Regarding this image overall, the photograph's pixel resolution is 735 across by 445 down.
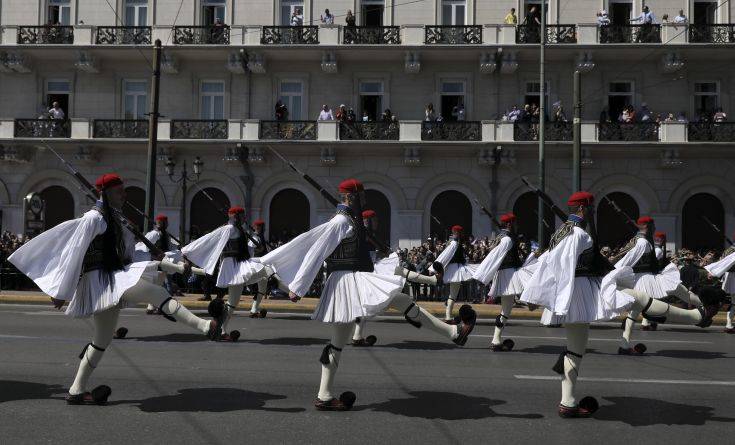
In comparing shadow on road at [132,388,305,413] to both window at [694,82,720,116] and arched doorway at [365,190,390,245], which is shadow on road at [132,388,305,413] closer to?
arched doorway at [365,190,390,245]

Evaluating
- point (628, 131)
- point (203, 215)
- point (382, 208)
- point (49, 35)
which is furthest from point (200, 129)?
point (628, 131)

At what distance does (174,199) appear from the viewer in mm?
30000

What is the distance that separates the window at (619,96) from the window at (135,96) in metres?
18.8

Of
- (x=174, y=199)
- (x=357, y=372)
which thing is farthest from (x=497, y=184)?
(x=357, y=372)

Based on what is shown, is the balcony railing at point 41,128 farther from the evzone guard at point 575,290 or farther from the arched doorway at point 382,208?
the evzone guard at point 575,290

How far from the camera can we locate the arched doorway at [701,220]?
28.8 m

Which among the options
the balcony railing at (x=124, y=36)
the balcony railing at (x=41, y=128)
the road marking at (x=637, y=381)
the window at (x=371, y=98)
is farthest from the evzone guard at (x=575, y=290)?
the balcony railing at (x=41, y=128)

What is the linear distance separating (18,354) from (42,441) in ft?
15.4

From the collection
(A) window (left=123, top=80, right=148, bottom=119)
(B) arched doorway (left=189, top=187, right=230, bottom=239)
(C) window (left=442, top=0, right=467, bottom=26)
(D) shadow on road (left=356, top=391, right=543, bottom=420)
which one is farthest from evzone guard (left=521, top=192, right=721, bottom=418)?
(A) window (left=123, top=80, right=148, bottom=119)

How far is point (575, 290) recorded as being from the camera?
709 cm

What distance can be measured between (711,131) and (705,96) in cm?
209

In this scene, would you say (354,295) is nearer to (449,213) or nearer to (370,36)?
(449,213)

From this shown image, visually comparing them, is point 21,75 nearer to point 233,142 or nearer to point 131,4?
point 131,4

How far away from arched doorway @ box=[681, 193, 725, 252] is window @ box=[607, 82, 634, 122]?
4.40m
